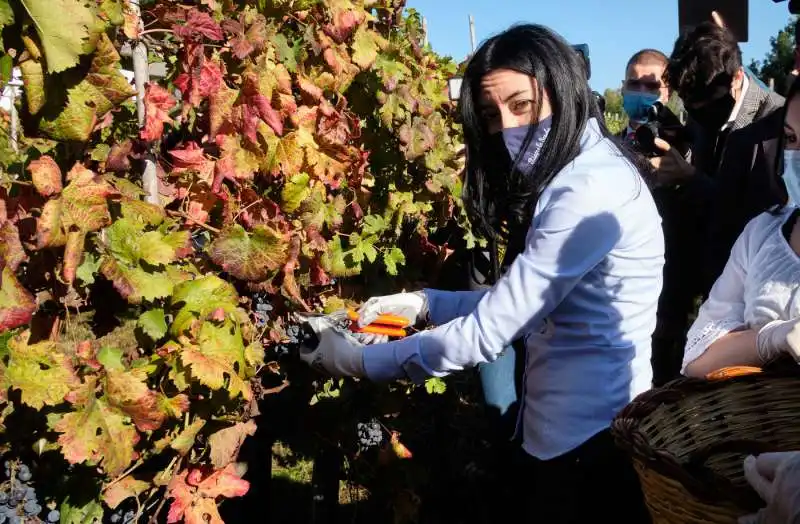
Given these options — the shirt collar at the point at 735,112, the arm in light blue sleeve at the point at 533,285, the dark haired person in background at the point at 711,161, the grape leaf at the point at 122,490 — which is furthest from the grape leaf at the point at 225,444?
the shirt collar at the point at 735,112

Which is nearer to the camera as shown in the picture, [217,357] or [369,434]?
[217,357]

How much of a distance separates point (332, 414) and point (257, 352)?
803mm

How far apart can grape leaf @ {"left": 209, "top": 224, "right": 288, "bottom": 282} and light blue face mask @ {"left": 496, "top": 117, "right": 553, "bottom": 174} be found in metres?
0.53

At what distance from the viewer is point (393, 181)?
2828mm

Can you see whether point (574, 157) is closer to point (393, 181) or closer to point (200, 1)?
point (200, 1)

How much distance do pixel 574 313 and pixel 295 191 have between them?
71 cm

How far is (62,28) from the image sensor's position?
4.06ft

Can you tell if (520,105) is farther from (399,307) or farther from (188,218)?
(188,218)

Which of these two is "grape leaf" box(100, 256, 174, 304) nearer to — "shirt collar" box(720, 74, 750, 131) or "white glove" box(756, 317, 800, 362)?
"white glove" box(756, 317, 800, 362)

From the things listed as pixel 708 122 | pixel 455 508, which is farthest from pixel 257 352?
pixel 708 122

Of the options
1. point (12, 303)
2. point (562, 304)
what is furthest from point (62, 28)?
point (562, 304)

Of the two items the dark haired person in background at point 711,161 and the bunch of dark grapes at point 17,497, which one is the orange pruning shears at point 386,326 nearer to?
the bunch of dark grapes at point 17,497

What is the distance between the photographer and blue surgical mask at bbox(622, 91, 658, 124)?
364cm

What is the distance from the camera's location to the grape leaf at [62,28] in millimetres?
1225
